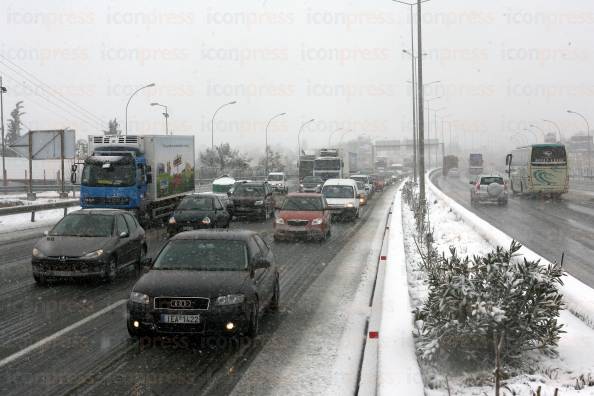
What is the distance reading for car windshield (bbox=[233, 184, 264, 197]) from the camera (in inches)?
1155

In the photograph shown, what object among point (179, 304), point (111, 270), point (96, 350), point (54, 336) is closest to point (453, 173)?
point (111, 270)

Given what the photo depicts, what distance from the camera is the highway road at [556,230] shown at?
50.8ft

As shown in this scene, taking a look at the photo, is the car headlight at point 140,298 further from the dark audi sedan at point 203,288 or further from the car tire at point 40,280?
the car tire at point 40,280

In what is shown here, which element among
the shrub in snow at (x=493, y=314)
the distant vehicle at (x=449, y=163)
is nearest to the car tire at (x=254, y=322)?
the shrub in snow at (x=493, y=314)

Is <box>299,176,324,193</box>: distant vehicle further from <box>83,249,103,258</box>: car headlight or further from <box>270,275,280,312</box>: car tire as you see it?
<box>270,275,280,312</box>: car tire

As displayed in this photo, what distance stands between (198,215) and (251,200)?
730cm

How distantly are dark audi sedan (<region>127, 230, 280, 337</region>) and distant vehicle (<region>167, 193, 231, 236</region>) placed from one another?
40.0ft

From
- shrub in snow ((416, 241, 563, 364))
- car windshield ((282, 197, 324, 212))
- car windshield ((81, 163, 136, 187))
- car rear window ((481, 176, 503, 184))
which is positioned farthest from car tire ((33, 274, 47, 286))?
car rear window ((481, 176, 503, 184))

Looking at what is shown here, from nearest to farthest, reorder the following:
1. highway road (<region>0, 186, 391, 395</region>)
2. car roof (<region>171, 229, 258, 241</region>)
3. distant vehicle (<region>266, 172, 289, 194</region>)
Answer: highway road (<region>0, 186, 391, 395</region>) → car roof (<region>171, 229, 258, 241</region>) → distant vehicle (<region>266, 172, 289, 194</region>)

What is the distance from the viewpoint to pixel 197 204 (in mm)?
22875

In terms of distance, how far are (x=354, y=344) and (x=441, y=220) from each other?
17.8 m

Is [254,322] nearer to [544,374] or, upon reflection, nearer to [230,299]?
[230,299]

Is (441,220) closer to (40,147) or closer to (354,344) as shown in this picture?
(354,344)

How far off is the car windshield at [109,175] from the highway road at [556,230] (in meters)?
14.2
